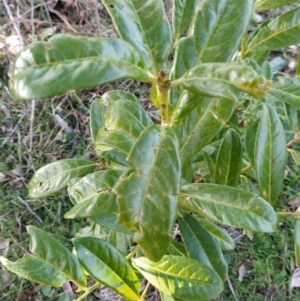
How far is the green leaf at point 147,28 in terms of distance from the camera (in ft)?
2.37

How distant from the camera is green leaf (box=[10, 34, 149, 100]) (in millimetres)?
526

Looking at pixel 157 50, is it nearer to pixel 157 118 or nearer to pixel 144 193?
pixel 144 193

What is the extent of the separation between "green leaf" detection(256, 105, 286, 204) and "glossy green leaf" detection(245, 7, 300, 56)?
173mm

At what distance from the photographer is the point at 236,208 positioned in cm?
87

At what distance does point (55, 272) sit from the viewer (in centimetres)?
106

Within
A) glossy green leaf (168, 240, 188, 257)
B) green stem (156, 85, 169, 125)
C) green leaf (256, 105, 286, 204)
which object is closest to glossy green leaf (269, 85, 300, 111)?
green leaf (256, 105, 286, 204)

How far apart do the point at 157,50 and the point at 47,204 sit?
148cm

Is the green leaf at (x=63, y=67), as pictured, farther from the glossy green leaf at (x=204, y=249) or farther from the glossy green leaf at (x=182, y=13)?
the glossy green leaf at (x=204, y=249)

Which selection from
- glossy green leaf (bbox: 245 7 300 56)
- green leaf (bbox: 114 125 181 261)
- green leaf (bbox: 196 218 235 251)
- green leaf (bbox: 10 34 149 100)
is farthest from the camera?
green leaf (bbox: 196 218 235 251)

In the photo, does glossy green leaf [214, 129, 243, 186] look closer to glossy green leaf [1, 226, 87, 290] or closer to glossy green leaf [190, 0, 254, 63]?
glossy green leaf [190, 0, 254, 63]

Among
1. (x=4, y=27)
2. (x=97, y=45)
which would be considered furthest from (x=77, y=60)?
(x=4, y=27)

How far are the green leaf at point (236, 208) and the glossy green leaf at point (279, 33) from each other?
1.36ft

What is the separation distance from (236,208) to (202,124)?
7.4 inches

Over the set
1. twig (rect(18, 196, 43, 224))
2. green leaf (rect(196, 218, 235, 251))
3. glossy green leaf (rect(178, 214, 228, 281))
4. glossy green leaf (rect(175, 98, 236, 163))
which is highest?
glossy green leaf (rect(175, 98, 236, 163))
